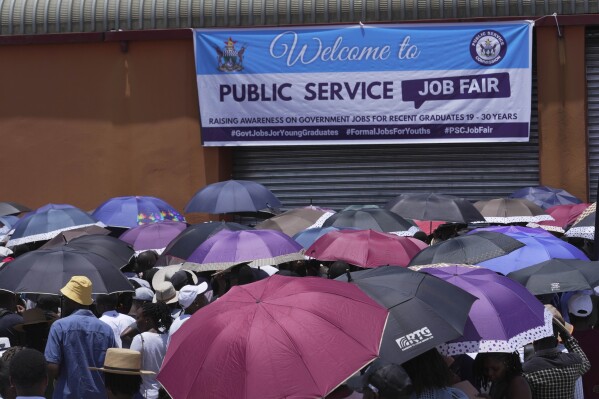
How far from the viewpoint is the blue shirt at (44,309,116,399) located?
7270mm

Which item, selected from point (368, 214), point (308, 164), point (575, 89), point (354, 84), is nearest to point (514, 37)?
point (575, 89)

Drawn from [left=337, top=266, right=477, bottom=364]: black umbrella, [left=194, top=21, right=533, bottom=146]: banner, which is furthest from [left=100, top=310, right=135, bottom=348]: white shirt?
[left=194, top=21, right=533, bottom=146]: banner

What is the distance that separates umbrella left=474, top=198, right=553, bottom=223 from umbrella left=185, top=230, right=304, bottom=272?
3.76m

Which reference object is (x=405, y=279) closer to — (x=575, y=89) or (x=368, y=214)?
(x=368, y=214)

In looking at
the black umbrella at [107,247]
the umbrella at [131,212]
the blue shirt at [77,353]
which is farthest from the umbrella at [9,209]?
the blue shirt at [77,353]

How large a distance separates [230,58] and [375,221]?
704 cm

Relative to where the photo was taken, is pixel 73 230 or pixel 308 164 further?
pixel 308 164

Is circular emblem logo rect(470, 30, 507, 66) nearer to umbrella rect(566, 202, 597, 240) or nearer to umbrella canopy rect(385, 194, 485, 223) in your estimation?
umbrella canopy rect(385, 194, 485, 223)

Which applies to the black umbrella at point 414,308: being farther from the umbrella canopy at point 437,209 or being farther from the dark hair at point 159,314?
the umbrella canopy at point 437,209

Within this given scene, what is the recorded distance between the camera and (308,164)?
60.7 feet

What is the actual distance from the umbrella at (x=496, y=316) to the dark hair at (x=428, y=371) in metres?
0.64

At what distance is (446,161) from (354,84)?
2.03 metres

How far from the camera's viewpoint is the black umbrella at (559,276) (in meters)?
8.25

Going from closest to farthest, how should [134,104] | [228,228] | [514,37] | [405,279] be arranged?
[405,279] → [228,228] → [514,37] → [134,104]
